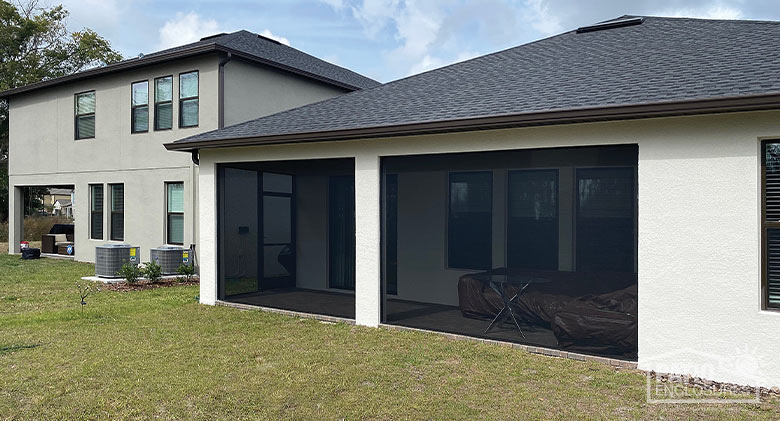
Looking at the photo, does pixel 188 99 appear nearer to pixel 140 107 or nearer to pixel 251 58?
pixel 251 58

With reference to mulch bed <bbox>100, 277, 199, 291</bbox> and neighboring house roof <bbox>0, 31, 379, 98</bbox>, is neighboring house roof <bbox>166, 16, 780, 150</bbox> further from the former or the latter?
neighboring house roof <bbox>0, 31, 379, 98</bbox>

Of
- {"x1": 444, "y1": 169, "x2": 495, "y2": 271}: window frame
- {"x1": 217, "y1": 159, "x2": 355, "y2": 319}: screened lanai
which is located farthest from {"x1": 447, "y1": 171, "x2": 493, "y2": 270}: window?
{"x1": 217, "y1": 159, "x2": 355, "y2": 319}: screened lanai

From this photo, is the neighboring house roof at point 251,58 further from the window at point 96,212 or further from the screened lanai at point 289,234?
the screened lanai at point 289,234

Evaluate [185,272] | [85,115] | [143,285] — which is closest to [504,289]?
[185,272]

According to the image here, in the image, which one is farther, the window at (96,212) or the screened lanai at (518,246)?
the window at (96,212)

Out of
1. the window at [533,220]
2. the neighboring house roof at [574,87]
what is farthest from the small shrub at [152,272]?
the window at [533,220]

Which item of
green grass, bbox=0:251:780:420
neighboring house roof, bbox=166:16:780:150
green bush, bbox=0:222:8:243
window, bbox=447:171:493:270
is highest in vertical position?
neighboring house roof, bbox=166:16:780:150

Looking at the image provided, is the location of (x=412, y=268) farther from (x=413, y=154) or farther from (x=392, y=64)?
(x=392, y=64)

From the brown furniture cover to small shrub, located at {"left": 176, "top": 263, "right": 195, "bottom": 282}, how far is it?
657 centimetres

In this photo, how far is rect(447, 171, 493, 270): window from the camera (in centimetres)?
941

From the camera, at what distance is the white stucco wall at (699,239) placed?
5.29m

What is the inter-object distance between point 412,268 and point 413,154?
10.4 ft

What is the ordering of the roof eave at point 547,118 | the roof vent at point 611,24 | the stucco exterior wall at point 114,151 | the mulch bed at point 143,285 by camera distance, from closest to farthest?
the roof eave at point 547,118, the roof vent at point 611,24, the mulch bed at point 143,285, the stucco exterior wall at point 114,151

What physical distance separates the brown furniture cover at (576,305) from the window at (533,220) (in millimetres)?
399
